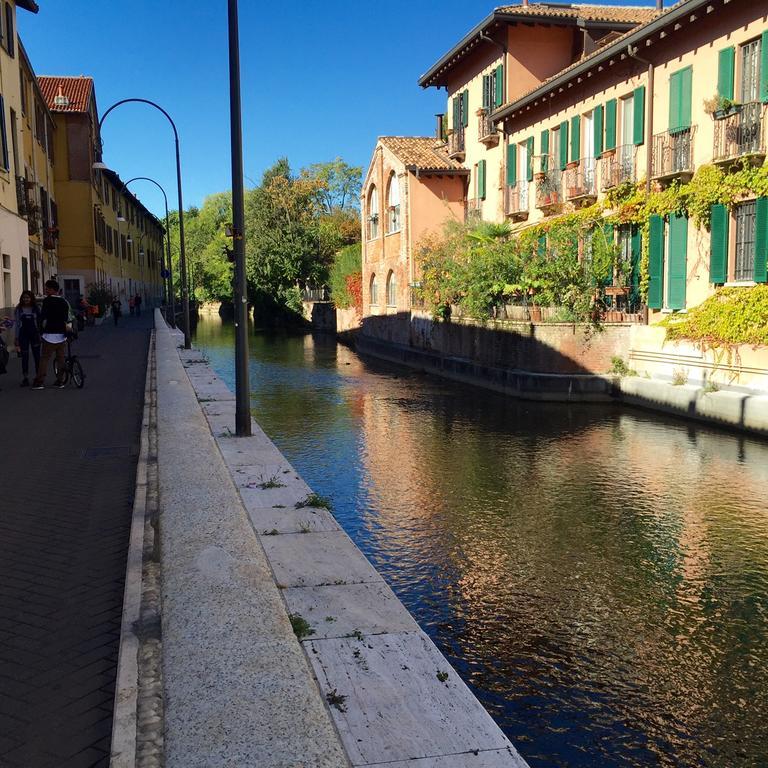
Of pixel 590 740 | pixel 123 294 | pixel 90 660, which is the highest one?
pixel 123 294

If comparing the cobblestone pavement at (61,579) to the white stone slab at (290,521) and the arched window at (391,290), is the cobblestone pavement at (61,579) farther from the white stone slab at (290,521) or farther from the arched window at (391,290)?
the arched window at (391,290)

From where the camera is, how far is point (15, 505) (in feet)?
22.2

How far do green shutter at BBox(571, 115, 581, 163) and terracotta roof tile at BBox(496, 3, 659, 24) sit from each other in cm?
585

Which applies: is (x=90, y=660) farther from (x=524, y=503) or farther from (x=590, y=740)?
(x=524, y=503)

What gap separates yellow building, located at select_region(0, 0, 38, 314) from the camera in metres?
22.4

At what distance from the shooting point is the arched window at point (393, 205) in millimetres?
31922

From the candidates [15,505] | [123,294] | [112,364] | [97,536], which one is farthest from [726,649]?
[123,294]

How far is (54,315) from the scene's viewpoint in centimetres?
1424

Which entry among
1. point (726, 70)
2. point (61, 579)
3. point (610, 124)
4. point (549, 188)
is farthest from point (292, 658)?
point (549, 188)

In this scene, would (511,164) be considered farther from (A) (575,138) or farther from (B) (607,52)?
(B) (607,52)

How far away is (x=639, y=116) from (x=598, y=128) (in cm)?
186

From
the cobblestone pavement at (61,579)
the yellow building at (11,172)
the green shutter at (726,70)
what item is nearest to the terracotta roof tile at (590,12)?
the green shutter at (726,70)

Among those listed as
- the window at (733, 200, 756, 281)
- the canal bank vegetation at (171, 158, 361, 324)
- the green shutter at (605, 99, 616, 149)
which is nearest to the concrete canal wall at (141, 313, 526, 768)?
the window at (733, 200, 756, 281)

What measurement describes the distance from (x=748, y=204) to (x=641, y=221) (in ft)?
10.5
